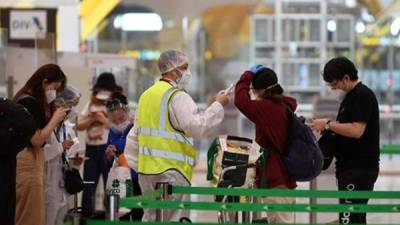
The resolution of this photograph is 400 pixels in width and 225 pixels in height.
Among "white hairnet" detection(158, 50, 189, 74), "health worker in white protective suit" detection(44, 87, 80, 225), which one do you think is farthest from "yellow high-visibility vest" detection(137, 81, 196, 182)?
"health worker in white protective suit" detection(44, 87, 80, 225)

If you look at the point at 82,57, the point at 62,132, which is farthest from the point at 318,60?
the point at 62,132

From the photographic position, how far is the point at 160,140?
6.59 meters

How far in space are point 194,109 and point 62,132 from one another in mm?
1578

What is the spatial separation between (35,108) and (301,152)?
1.74 m

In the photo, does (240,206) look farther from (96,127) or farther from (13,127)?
(96,127)

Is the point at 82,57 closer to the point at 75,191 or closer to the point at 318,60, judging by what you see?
the point at 75,191

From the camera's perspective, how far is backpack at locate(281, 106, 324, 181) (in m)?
6.48

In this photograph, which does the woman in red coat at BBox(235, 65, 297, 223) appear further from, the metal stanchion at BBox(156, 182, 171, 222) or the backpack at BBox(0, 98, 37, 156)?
the backpack at BBox(0, 98, 37, 156)

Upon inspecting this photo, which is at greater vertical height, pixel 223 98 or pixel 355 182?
pixel 223 98

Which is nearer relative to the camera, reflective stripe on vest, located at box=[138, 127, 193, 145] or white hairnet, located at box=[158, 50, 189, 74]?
reflective stripe on vest, located at box=[138, 127, 193, 145]

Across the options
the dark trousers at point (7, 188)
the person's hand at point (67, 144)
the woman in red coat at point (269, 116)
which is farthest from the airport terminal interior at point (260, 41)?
the dark trousers at point (7, 188)

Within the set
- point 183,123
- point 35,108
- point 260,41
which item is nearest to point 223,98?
point 183,123

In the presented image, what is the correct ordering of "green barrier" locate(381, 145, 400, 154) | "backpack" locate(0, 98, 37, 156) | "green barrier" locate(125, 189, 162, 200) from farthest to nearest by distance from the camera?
"green barrier" locate(381, 145, 400, 154) → "backpack" locate(0, 98, 37, 156) → "green barrier" locate(125, 189, 162, 200)

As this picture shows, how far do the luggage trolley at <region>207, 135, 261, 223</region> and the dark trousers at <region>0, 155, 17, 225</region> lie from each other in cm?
129
